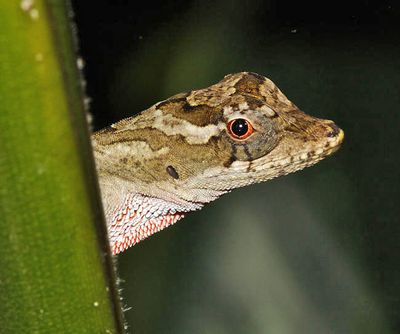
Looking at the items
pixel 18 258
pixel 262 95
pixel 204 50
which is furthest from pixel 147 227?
pixel 18 258

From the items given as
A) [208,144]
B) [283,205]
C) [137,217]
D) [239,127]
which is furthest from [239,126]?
[283,205]

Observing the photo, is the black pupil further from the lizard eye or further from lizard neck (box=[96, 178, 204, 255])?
lizard neck (box=[96, 178, 204, 255])

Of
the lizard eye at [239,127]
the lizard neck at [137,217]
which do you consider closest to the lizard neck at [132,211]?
the lizard neck at [137,217]

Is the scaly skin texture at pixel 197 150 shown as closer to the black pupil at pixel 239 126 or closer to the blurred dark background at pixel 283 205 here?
the black pupil at pixel 239 126

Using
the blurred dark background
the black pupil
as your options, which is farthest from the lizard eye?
the blurred dark background

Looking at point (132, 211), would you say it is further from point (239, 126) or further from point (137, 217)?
point (239, 126)

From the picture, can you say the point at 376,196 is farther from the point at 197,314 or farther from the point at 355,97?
the point at 197,314

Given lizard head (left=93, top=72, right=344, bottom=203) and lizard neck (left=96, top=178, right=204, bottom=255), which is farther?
lizard neck (left=96, top=178, right=204, bottom=255)

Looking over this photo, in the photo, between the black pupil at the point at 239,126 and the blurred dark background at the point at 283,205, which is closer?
A: the black pupil at the point at 239,126
